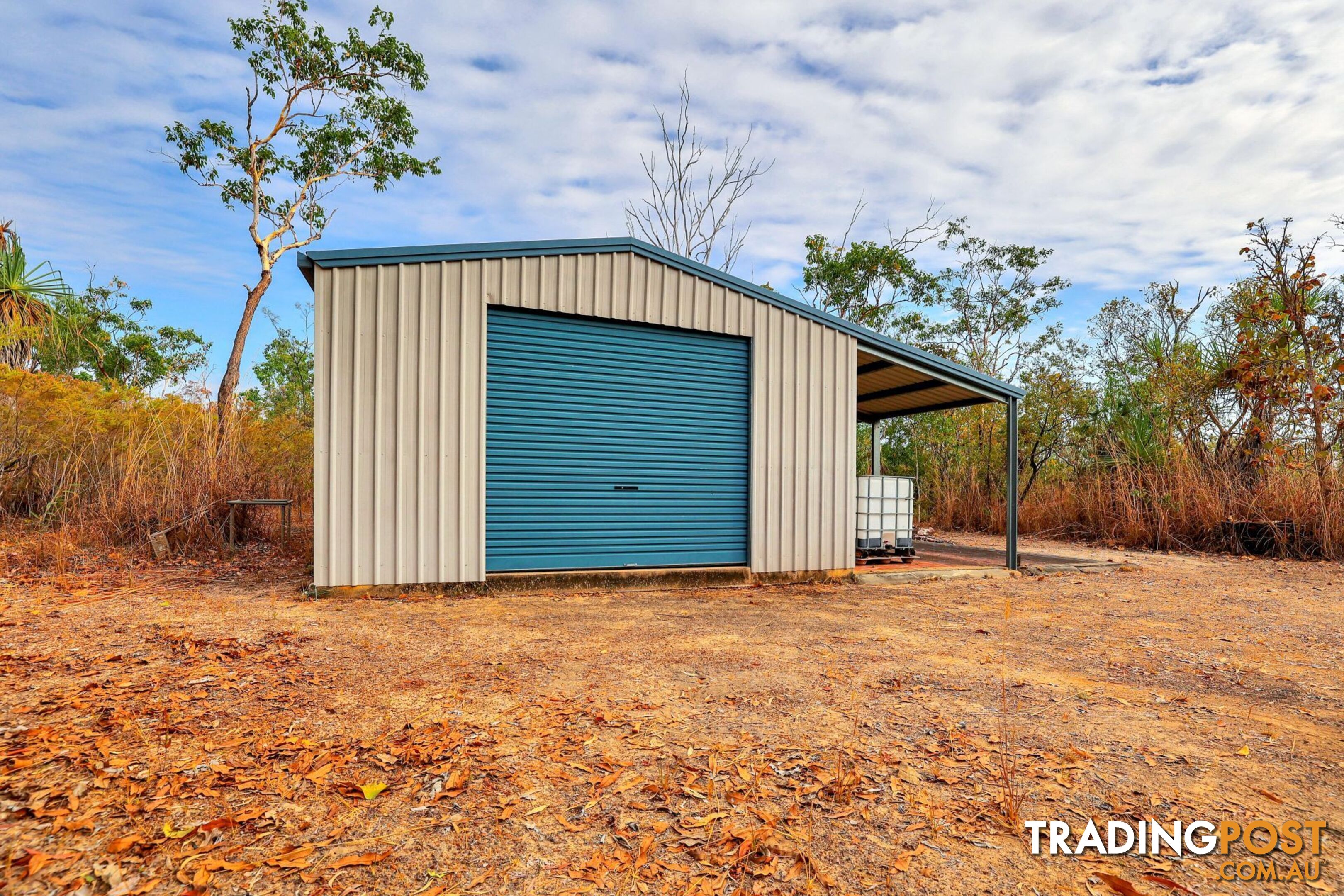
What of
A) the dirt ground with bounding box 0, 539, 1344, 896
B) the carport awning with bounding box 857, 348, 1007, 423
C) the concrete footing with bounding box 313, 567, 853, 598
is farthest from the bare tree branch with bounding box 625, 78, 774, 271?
Result: the dirt ground with bounding box 0, 539, 1344, 896

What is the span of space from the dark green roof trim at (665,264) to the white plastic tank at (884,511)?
1536 millimetres

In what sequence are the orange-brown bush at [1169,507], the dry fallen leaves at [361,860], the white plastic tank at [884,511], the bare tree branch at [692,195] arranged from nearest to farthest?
the dry fallen leaves at [361,860] < the white plastic tank at [884,511] < the orange-brown bush at [1169,507] < the bare tree branch at [692,195]

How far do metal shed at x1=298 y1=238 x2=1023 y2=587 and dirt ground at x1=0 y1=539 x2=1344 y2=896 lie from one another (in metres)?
1.15

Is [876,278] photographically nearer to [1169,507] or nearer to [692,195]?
[692,195]

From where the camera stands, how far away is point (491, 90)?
14047 millimetres

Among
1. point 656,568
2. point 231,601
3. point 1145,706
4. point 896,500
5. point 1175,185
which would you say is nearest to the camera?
point 1145,706

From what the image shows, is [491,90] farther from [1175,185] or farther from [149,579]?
[1175,185]

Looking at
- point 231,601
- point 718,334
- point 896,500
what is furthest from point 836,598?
point 231,601

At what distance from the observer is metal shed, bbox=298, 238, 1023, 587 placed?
226 inches

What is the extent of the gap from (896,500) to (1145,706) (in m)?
5.19

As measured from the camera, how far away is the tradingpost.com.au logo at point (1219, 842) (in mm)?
1884

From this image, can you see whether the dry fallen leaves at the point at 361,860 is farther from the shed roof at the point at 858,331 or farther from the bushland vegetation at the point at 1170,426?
the bushland vegetation at the point at 1170,426

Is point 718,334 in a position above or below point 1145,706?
above

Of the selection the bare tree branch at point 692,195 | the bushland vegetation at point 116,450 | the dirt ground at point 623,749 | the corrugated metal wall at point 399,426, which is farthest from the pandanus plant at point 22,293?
the bare tree branch at point 692,195
